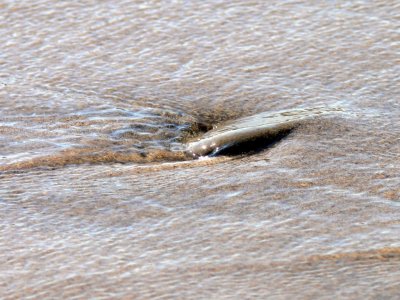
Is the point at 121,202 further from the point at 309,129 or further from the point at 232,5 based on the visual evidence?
the point at 232,5

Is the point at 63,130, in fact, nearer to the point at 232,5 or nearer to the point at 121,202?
the point at 121,202

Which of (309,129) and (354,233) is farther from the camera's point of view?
(309,129)

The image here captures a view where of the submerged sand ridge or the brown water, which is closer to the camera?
the brown water

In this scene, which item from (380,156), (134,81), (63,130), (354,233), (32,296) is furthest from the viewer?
(134,81)

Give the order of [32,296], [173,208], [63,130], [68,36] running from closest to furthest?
1. [32,296]
2. [173,208]
3. [63,130]
4. [68,36]

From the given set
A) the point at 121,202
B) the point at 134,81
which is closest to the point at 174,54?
the point at 134,81

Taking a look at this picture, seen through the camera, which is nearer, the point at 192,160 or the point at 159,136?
the point at 192,160

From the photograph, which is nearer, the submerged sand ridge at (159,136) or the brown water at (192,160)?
the brown water at (192,160)

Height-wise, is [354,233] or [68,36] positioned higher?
[68,36]
